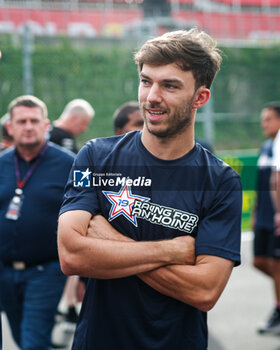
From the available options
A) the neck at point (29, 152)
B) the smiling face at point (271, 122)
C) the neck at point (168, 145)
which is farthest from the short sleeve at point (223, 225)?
the smiling face at point (271, 122)

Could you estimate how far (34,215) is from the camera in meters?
3.94

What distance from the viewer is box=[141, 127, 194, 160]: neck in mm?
2334

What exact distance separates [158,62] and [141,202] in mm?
603

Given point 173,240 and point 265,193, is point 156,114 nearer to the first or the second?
point 173,240

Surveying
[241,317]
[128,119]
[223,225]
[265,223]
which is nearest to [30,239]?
[128,119]

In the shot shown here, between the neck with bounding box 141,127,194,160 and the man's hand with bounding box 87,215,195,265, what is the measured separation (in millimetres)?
368

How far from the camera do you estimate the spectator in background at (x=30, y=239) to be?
12.8ft

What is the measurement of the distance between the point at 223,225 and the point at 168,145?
43cm

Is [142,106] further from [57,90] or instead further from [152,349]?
[57,90]

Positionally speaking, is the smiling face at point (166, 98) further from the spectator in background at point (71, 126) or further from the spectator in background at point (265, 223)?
the spectator in background at point (71, 126)

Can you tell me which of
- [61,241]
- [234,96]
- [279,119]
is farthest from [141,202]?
[234,96]

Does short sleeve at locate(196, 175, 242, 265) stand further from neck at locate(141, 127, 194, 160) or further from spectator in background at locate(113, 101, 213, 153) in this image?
spectator in background at locate(113, 101, 213, 153)

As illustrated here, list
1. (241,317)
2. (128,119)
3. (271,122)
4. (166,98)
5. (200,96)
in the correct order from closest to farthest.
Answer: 1. (166,98)
2. (200,96)
3. (128,119)
4. (241,317)
5. (271,122)

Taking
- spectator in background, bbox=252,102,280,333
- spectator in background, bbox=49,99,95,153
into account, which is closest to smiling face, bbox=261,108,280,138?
spectator in background, bbox=252,102,280,333
